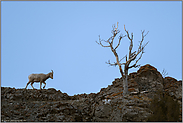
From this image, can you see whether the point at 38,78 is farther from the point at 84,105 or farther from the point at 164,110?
the point at 164,110

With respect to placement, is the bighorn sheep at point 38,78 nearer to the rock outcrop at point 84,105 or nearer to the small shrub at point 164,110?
the rock outcrop at point 84,105

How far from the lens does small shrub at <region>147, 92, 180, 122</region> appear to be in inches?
736

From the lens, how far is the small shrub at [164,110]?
18.7 m

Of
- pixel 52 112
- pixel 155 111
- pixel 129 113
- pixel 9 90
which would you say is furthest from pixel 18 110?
pixel 155 111

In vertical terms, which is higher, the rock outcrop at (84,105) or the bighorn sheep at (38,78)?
the bighorn sheep at (38,78)

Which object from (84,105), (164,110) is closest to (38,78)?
(84,105)

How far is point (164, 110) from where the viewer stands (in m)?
19.2

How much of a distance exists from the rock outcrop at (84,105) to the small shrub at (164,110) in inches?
59.1

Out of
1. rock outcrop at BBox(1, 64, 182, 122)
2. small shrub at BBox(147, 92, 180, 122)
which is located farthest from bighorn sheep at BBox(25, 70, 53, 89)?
small shrub at BBox(147, 92, 180, 122)

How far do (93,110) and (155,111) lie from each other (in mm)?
6369

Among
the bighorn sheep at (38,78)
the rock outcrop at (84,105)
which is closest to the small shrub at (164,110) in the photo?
the rock outcrop at (84,105)

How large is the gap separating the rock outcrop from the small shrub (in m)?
1.50

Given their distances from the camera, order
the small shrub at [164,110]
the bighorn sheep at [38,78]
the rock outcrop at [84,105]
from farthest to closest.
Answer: the bighorn sheep at [38,78] < the rock outcrop at [84,105] < the small shrub at [164,110]

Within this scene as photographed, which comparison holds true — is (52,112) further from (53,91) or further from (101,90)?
(101,90)
